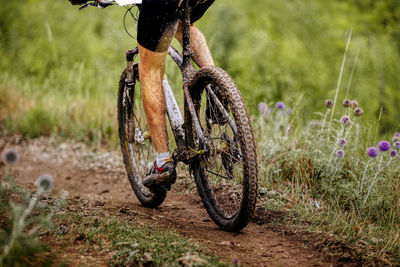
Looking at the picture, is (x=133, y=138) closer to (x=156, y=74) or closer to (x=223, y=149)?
(x=156, y=74)

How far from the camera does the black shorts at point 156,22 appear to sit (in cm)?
243

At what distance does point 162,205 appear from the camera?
3.46 meters

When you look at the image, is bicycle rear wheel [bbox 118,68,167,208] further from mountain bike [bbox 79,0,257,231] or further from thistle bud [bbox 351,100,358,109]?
thistle bud [bbox 351,100,358,109]

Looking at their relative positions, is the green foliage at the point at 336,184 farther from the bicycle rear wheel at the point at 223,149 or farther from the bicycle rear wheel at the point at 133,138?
the bicycle rear wheel at the point at 133,138

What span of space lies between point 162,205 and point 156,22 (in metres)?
1.69

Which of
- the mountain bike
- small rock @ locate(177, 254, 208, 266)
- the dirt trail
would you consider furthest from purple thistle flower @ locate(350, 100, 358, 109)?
small rock @ locate(177, 254, 208, 266)

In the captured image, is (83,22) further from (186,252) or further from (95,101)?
(186,252)

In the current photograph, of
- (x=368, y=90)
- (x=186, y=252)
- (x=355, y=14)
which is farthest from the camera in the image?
(x=355, y=14)

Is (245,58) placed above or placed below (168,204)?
above

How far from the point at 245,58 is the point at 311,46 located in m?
4.02

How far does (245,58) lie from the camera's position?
11.5 m

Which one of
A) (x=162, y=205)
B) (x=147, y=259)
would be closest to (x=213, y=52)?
(x=162, y=205)

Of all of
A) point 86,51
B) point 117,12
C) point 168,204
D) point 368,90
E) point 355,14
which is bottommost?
point 168,204

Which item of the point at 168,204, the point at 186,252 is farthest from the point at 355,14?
the point at 186,252
